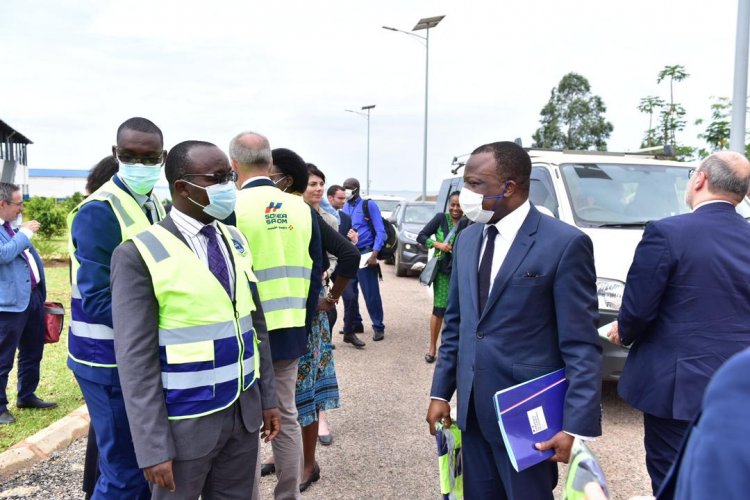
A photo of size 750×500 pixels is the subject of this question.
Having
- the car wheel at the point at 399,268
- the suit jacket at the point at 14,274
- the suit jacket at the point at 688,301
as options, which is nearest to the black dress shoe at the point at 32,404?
the suit jacket at the point at 14,274

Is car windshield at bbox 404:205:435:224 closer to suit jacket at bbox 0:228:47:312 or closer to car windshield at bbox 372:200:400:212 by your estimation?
car windshield at bbox 372:200:400:212

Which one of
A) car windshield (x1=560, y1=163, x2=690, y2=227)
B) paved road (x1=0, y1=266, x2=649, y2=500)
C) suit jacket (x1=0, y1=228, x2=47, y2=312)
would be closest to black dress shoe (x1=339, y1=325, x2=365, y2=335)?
paved road (x1=0, y1=266, x2=649, y2=500)

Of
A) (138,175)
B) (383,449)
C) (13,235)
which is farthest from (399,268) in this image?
(138,175)

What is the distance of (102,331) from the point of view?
262 centimetres

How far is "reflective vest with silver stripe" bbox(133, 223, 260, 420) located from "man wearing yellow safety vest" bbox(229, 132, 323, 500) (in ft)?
3.22

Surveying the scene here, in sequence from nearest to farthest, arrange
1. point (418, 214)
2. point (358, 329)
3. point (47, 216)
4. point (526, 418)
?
point (526, 418)
point (358, 329)
point (418, 214)
point (47, 216)

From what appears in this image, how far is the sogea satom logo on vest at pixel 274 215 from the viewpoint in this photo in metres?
3.23

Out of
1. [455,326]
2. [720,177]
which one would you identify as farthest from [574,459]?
[720,177]

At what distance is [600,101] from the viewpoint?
1091 inches

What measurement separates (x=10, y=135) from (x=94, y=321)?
222 feet

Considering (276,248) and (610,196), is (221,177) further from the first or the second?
(610,196)

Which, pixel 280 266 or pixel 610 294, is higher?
pixel 280 266

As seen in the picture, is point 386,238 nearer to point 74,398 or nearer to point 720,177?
point 74,398

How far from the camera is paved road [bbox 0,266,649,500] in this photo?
381 centimetres
